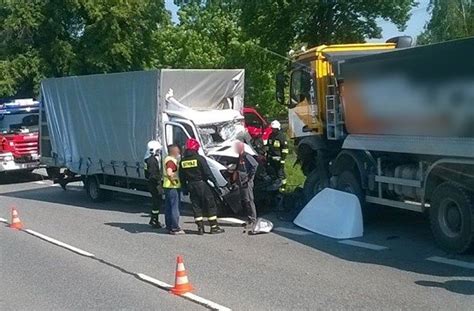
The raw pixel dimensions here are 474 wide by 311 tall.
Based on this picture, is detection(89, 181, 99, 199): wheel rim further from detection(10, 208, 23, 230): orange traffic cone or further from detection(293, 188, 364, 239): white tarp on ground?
detection(293, 188, 364, 239): white tarp on ground

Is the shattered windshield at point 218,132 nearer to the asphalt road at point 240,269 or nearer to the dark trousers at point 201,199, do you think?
the asphalt road at point 240,269

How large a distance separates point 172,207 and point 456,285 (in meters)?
5.78

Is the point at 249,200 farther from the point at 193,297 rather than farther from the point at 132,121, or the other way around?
the point at 193,297

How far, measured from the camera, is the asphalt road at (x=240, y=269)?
805 centimetres

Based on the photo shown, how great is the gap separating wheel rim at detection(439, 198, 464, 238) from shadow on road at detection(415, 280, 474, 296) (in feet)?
5.41

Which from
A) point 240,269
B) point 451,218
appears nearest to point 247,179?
point 240,269

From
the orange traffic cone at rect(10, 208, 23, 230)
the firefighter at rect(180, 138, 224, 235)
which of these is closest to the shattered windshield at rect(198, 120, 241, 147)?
the firefighter at rect(180, 138, 224, 235)

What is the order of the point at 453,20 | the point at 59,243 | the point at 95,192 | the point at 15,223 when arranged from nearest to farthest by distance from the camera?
the point at 59,243
the point at 15,223
the point at 95,192
the point at 453,20

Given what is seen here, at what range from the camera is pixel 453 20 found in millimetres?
37125

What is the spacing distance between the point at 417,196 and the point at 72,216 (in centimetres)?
796

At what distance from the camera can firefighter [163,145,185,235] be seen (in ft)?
42.4

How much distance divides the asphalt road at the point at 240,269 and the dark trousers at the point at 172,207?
0.28m

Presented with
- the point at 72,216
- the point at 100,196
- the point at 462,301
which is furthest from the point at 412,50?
the point at 100,196

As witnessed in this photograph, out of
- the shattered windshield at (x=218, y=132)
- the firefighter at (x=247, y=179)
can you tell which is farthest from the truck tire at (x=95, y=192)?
the firefighter at (x=247, y=179)
